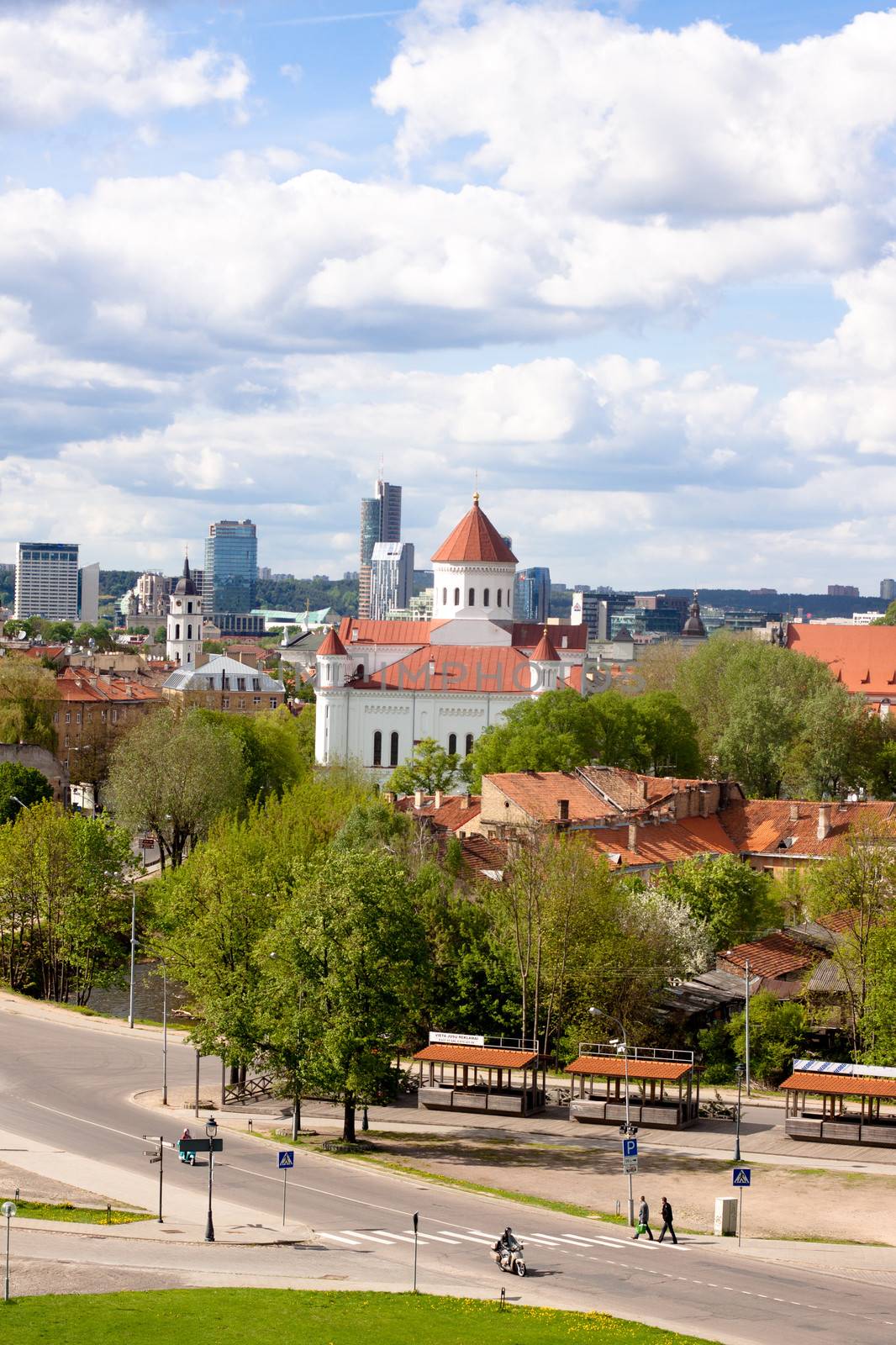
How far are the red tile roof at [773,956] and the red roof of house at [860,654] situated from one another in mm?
99599

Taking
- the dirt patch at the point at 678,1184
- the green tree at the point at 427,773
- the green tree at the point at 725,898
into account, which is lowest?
the dirt patch at the point at 678,1184

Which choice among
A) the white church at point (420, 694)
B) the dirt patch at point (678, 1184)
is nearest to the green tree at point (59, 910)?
the dirt patch at point (678, 1184)

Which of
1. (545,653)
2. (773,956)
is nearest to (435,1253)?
(773,956)

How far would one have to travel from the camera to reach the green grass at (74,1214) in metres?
39.2

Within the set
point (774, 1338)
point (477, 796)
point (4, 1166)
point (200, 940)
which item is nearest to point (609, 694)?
point (477, 796)

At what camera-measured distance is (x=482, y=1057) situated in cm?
5353

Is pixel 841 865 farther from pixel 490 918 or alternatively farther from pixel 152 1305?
pixel 152 1305

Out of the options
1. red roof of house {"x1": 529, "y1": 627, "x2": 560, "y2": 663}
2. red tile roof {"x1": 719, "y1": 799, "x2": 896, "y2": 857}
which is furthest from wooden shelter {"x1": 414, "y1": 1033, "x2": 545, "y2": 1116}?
red roof of house {"x1": 529, "y1": 627, "x2": 560, "y2": 663}

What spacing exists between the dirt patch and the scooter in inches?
258

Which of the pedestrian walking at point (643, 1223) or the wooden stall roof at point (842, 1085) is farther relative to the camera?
the wooden stall roof at point (842, 1085)

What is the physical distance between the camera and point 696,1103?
52.4 m

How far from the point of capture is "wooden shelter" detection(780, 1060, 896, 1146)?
163ft

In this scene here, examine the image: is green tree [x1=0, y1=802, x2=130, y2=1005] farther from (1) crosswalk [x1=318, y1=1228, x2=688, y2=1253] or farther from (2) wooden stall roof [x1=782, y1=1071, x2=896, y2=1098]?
(1) crosswalk [x1=318, y1=1228, x2=688, y2=1253]

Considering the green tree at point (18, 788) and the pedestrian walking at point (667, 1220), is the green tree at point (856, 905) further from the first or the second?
the green tree at point (18, 788)
